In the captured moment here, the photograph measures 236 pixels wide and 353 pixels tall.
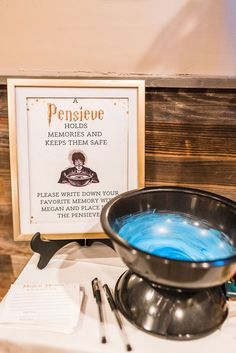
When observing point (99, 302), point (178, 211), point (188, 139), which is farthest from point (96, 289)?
point (188, 139)

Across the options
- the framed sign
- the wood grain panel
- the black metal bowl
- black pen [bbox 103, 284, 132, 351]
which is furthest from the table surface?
the wood grain panel

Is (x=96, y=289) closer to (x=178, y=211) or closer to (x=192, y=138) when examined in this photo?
(x=178, y=211)

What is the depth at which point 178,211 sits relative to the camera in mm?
903

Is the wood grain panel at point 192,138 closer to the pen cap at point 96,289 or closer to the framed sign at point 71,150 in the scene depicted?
the framed sign at point 71,150

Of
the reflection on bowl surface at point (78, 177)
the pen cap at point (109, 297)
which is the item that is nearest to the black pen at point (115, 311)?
the pen cap at point (109, 297)

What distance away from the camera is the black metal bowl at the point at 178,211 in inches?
25.8

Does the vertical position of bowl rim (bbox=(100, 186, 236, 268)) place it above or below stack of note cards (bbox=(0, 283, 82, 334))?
above

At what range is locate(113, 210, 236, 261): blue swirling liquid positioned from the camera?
82cm

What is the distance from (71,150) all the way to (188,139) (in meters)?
0.32

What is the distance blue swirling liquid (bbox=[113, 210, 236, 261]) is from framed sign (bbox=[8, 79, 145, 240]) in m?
0.15

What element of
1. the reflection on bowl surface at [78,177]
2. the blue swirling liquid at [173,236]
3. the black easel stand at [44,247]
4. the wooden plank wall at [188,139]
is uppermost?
the wooden plank wall at [188,139]

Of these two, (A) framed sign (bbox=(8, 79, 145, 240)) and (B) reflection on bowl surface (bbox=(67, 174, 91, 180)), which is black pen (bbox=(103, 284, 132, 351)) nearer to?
(A) framed sign (bbox=(8, 79, 145, 240))

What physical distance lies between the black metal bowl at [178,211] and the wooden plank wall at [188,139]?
0.17 m

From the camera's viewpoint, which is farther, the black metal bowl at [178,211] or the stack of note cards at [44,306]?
the stack of note cards at [44,306]
